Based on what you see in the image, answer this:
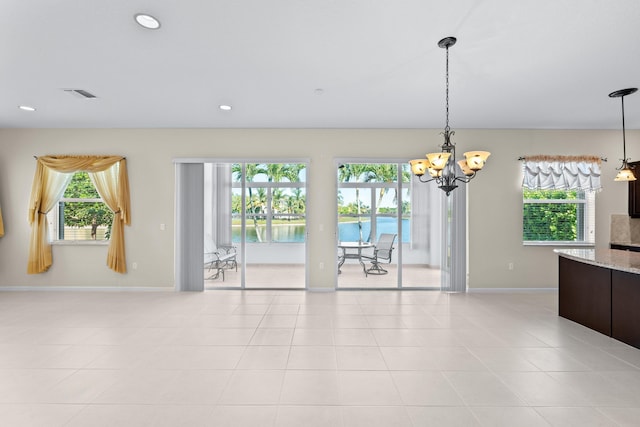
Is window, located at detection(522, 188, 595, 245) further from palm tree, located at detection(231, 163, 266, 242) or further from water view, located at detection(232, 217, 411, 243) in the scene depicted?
palm tree, located at detection(231, 163, 266, 242)

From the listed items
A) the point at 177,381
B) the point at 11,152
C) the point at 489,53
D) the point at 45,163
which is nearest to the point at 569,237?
the point at 489,53

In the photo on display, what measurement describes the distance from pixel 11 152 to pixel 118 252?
2467 millimetres

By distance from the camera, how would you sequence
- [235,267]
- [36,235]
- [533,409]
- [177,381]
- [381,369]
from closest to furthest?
[533,409] → [177,381] → [381,369] → [36,235] → [235,267]

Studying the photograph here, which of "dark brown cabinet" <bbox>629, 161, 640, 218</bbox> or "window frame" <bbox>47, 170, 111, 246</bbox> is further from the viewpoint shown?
"window frame" <bbox>47, 170, 111, 246</bbox>

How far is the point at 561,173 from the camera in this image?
518 cm

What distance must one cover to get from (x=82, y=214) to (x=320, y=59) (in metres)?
4.99

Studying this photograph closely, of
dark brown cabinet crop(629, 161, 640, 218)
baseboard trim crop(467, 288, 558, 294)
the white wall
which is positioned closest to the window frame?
the white wall

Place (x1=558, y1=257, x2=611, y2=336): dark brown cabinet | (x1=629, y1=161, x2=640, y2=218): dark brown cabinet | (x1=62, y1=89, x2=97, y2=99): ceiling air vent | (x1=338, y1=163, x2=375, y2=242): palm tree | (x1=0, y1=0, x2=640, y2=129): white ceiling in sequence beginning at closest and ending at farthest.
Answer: (x1=0, y1=0, x2=640, y2=129): white ceiling, (x1=558, y1=257, x2=611, y2=336): dark brown cabinet, (x1=62, y1=89, x2=97, y2=99): ceiling air vent, (x1=629, y1=161, x2=640, y2=218): dark brown cabinet, (x1=338, y1=163, x2=375, y2=242): palm tree

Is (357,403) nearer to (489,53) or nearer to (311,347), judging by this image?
(311,347)

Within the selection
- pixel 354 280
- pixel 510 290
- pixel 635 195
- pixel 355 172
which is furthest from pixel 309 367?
pixel 635 195

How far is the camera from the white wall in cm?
520

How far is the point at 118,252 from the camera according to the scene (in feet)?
16.8

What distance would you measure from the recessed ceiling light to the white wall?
9.28ft

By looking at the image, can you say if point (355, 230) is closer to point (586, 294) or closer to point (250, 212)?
point (250, 212)
